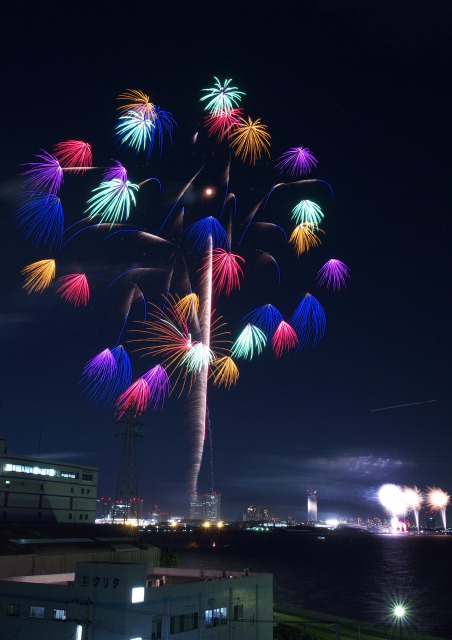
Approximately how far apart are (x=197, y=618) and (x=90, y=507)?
78.2m

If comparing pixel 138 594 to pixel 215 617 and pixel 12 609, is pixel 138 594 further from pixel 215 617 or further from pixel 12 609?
pixel 12 609

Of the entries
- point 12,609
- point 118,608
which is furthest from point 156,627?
point 12,609

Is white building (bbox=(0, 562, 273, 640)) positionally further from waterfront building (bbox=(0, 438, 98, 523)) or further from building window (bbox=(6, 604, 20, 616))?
waterfront building (bbox=(0, 438, 98, 523))

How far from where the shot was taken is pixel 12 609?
31.9 meters

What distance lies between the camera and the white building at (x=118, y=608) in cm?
2912

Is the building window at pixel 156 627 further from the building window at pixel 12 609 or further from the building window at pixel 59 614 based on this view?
the building window at pixel 12 609

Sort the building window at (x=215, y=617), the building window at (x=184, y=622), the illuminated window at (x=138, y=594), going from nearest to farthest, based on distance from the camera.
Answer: the illuminated window at (x=138, y=594) < the building window at (x=184, y=622) < the building window at (x=215, y=617)

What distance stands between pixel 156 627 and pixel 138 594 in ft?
7.69

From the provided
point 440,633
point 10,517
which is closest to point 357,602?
point 440,633

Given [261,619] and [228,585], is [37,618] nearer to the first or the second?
[228,585]

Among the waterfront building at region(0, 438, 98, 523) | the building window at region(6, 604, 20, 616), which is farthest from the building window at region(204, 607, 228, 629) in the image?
the waterfront building at region(0, 438, 98, 523)

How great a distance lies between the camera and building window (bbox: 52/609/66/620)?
30156mm

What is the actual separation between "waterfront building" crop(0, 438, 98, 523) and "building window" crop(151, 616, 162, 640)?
60.7m

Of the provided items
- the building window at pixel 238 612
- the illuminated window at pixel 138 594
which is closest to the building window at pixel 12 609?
the illuminated window at pixel 138 594
